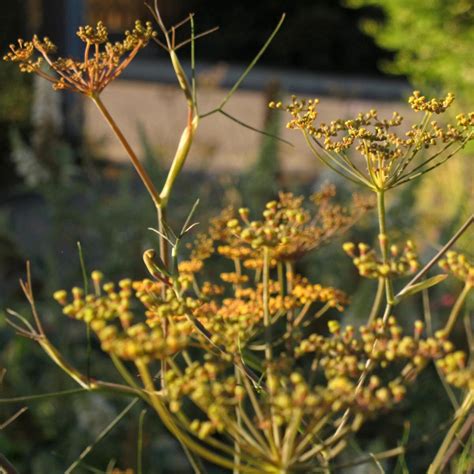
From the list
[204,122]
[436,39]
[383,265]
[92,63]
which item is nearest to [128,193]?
[436,39]

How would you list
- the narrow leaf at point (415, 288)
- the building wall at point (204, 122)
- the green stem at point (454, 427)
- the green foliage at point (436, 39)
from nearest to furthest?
the green stem at point (454, 427) < the narrow leaf at point (415, 288) < the green foliage at point (436, 39) < the building wall at point (204, 122)

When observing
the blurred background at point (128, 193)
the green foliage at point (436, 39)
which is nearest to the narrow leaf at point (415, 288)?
the blurred background at point (128, 193)

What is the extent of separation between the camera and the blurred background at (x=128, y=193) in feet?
12.9

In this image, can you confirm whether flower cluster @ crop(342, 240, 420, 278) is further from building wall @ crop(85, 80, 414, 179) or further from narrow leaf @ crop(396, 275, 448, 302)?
building wall @ crop(85, 80, 414, 179)

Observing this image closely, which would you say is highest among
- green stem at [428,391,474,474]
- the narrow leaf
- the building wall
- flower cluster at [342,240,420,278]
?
flower cluster at [342,240,420,278]

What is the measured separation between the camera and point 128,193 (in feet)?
17.8

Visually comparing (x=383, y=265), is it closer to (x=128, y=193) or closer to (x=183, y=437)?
(x=183, y=437)

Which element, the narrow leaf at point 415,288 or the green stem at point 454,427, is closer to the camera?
the green stem at point 454,427

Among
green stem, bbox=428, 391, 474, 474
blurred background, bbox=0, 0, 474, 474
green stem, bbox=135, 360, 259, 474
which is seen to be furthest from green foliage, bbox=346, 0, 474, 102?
green stem, bbox=135, 360, 259, 474

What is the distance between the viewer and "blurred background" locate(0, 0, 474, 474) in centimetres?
392

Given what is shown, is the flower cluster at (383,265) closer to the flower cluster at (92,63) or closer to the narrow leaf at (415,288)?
the narrow leaf at (415,288)

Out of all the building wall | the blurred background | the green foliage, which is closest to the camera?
the blurred background

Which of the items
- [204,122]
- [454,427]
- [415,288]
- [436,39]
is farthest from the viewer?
[204,122]

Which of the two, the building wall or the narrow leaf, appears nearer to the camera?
the narrow leaf
